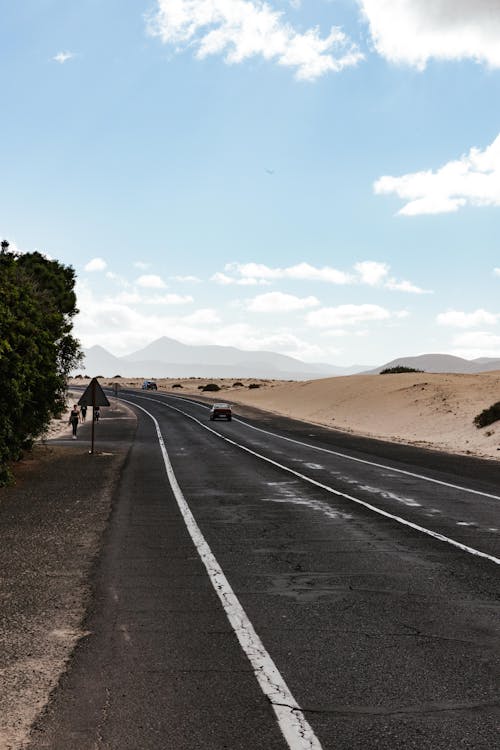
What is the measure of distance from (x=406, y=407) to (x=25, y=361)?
142 feet

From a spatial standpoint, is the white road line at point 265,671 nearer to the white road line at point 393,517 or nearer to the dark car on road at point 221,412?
the white road line at point 393,517

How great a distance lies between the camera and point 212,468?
21.5 meters

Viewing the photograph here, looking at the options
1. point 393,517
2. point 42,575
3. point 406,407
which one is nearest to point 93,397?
point 393,517

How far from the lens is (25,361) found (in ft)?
51.9

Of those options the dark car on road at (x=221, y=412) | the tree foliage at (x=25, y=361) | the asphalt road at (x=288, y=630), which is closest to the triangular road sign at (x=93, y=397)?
the tree foliage at (x=25, y=361)

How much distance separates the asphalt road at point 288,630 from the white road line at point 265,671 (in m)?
0.01

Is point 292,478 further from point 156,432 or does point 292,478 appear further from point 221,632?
point 156,432

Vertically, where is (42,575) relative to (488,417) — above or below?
below

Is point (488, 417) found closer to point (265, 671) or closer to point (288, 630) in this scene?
point (288, 630)

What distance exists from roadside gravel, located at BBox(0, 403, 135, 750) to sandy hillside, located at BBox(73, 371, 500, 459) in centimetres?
1895

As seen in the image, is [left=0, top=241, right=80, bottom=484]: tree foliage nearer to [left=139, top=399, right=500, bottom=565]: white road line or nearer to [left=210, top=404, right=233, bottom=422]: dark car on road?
[left=139, top=399, right=500, bottom=565]: white road line

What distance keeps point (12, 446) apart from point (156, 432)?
2281 centimetres

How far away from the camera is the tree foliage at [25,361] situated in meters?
14.3

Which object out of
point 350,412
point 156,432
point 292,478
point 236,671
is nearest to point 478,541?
point 236,671
